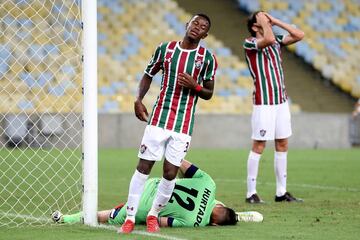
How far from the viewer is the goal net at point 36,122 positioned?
9.59 m

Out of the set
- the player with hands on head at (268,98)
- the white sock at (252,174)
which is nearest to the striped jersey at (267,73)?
the player with hands on head at (268,98)

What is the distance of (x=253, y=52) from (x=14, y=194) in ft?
10.6

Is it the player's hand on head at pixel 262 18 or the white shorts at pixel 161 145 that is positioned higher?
the player's hand on head at pixel 262 18

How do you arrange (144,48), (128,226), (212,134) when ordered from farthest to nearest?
(144,48) < (212,134) < (128,226)

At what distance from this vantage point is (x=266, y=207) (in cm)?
958

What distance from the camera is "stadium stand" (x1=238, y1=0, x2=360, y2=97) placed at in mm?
26922

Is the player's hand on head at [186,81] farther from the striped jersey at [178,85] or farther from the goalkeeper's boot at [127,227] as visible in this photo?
the goalkeeper's boot at [127,227]

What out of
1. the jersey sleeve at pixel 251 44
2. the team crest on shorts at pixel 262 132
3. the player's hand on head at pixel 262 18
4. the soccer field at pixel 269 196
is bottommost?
the soccer field at pixel 269 196

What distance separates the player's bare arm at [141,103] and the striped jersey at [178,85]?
96 millimetres

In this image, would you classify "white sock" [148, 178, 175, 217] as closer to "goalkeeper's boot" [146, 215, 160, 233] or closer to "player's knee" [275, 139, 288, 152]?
"goalkeeper's boot" [146, 215, 160, 233]

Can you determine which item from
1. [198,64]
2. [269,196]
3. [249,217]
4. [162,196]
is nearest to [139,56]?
[269,196]

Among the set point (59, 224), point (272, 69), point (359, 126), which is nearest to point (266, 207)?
point (272, 69)

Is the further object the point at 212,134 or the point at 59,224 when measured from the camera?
the point at 212,134

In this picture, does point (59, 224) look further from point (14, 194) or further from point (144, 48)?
point (144, 48)
